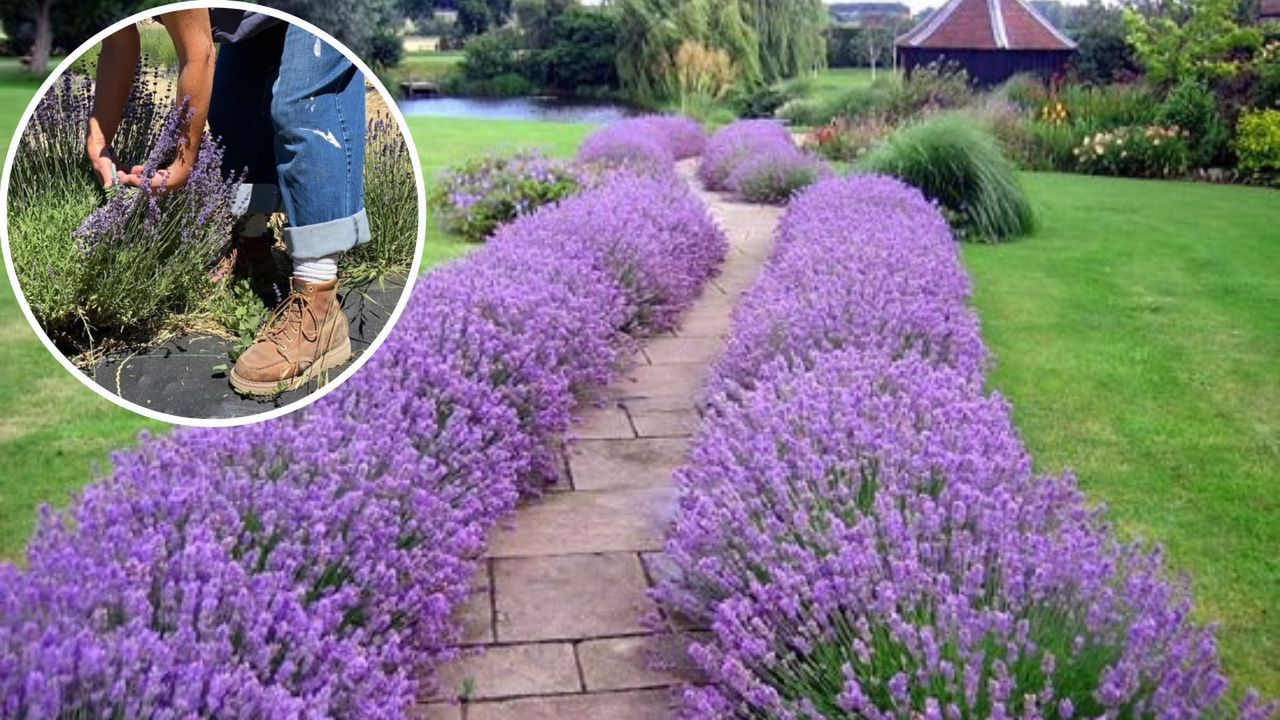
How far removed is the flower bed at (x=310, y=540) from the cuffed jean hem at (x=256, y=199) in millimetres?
776

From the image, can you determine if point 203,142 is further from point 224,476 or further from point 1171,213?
point 1171,213

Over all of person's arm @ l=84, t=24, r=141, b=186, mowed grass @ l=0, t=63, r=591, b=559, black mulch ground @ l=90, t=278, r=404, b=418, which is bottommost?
mowed grass @ l=0, t=63, r=591, b=559

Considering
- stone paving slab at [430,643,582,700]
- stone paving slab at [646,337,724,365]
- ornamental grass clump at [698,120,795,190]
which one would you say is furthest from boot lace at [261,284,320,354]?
ornamental grass clump at [698,120,795,190]

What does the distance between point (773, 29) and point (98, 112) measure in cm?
3291

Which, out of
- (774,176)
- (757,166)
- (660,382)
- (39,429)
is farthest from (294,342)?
(757,166)

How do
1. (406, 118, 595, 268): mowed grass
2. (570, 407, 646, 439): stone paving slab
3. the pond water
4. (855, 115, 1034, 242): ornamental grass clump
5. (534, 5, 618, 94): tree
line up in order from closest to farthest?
(570, 407, 646, 439): stone paving slab → (855, 115, 1034, 242): ornamental grass clump → (406, 118, 595, 268): mowed grass → the pond water → (534, 5, 618, 94): tree

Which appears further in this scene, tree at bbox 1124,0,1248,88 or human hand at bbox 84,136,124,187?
tree at bbox 1124,0,1248,88

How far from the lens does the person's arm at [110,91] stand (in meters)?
1.46

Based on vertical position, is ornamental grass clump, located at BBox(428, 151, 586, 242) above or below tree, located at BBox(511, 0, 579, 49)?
below

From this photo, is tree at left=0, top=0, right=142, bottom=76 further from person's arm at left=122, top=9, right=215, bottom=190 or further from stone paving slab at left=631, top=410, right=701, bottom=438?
person's arm at left=122, top=9, right=215, bottom=190

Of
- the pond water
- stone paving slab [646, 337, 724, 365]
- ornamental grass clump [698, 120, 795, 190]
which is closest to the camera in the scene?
stone paving slab [646, 337, 724, 365]

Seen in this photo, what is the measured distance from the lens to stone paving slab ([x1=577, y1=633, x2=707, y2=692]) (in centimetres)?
313

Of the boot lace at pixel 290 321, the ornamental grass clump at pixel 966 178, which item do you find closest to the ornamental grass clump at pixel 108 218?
the boot lace at pixel 290 321

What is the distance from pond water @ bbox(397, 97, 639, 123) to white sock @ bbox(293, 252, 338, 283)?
2650 cm
